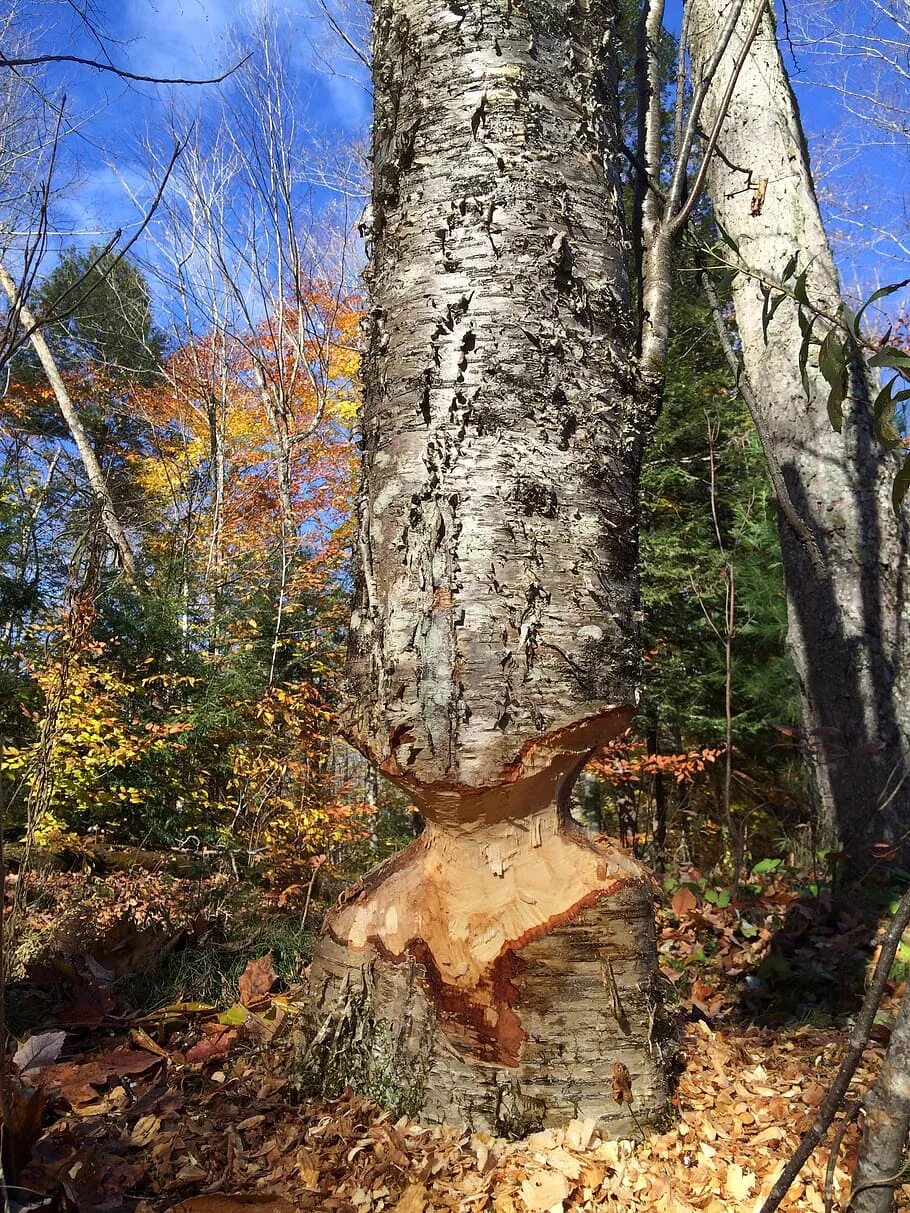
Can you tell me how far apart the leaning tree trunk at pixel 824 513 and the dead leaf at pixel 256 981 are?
2.58 metres

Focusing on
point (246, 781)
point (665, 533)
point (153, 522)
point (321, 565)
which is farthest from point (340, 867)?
point (153, 522)

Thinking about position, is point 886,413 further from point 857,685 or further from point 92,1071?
point 857,685

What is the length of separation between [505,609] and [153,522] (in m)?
15.1

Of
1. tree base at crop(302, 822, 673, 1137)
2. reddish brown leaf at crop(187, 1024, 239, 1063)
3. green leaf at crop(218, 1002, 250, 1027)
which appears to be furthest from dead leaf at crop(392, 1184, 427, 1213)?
green leaf at crop(218, 1002, 250, 1027)

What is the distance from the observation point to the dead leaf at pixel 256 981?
212 centimetres

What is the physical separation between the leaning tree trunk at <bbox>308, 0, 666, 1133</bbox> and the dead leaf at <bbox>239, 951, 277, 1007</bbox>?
2.02ft

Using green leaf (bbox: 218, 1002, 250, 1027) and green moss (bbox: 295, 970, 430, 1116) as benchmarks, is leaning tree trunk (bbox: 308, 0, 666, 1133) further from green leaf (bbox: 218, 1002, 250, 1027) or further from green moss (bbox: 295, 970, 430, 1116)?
green leaf (bbox: 218, 1002, 250, 1027)

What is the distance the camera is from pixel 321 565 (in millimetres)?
10617

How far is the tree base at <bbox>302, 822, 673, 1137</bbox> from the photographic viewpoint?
141 centimetres

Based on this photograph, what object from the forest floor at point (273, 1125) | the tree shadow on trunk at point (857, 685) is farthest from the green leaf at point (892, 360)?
the tree shadow on trunk at point (857, 685)

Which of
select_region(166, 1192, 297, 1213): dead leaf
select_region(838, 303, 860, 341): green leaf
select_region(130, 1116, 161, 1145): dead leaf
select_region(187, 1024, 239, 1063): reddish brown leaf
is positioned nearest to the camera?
select_region(838, 303, 860, 341): green leaf

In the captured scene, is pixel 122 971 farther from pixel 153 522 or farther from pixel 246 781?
pixel 153 522

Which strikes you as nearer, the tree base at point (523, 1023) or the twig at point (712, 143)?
the tree base at point (523, 1023)

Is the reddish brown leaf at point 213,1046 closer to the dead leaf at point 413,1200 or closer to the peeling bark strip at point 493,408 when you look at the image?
the dead leaf at point 413,1200
